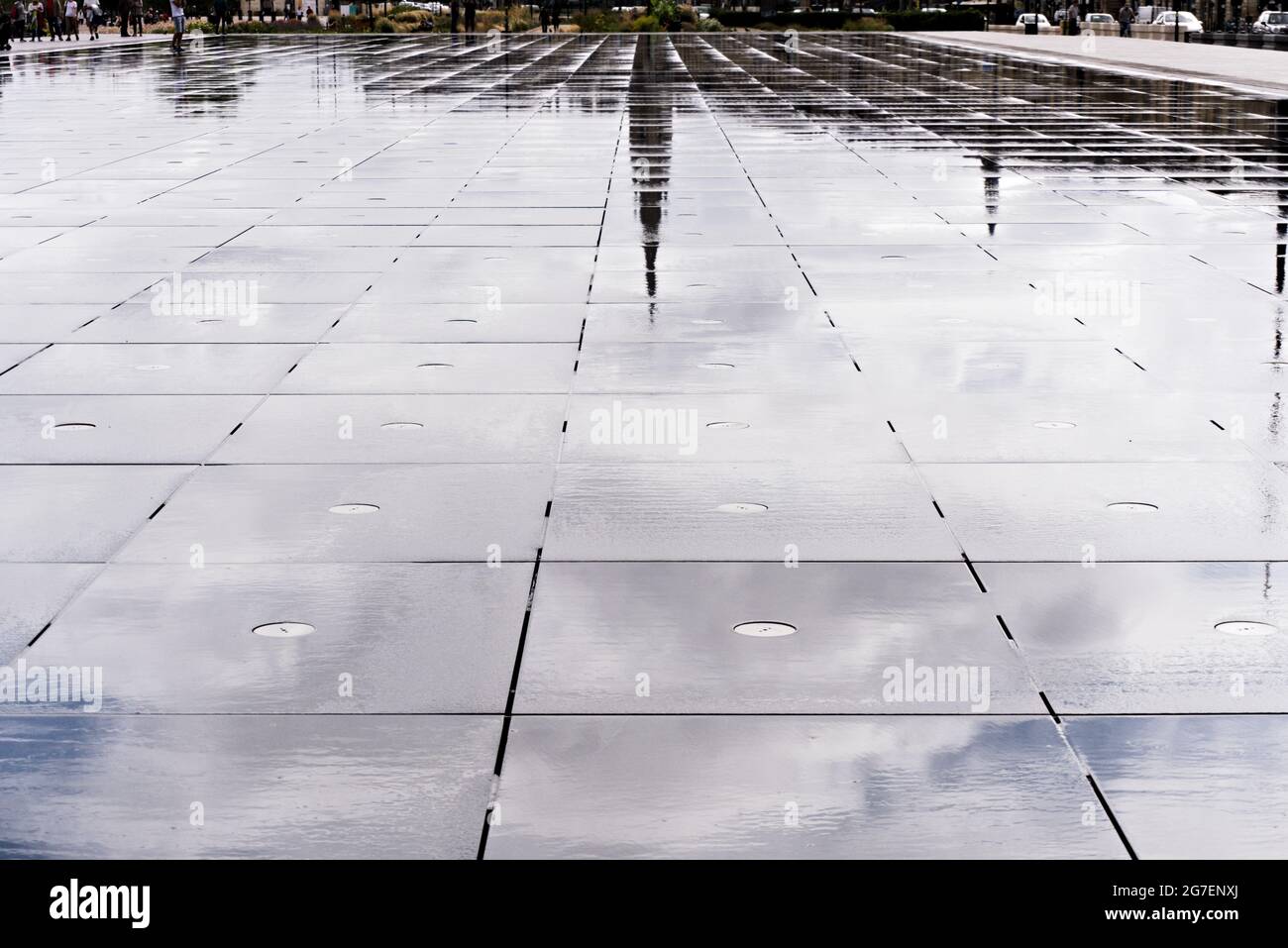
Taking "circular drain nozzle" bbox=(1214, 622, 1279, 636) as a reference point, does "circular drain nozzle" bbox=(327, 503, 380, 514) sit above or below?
above

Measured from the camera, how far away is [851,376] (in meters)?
9.91

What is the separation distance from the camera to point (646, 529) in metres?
7.20

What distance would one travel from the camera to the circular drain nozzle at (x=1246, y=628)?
19.6 feet

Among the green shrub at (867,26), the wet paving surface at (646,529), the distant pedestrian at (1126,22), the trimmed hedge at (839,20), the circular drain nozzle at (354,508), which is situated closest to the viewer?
the wet paving surface at (646,529)

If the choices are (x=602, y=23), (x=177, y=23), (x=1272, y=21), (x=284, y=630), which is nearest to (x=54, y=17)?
(x=177, y=23)

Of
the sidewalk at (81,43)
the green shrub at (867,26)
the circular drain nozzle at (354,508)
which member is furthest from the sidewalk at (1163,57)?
the sidewalk at (81,43)

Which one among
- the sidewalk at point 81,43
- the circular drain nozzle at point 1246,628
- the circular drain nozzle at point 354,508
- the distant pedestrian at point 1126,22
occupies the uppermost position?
the distant pedestrian at point 1126,22

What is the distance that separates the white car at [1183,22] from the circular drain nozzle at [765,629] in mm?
73008

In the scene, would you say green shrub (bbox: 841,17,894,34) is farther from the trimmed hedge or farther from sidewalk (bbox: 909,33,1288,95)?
sidewalk (bbox: 909,33,1288,95)

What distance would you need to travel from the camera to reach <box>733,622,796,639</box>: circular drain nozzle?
19.6ft

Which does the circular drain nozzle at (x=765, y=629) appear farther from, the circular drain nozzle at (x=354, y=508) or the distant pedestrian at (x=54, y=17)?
the distant pedestrian at (x=54, y=17)

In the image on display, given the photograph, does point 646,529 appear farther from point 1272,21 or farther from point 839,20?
point 1272,21

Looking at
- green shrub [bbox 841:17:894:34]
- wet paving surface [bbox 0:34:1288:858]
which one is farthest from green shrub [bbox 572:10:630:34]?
wet paving surface [bbox 0:34:1288:858]

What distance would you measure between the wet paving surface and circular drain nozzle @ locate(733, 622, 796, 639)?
0.09 ft
